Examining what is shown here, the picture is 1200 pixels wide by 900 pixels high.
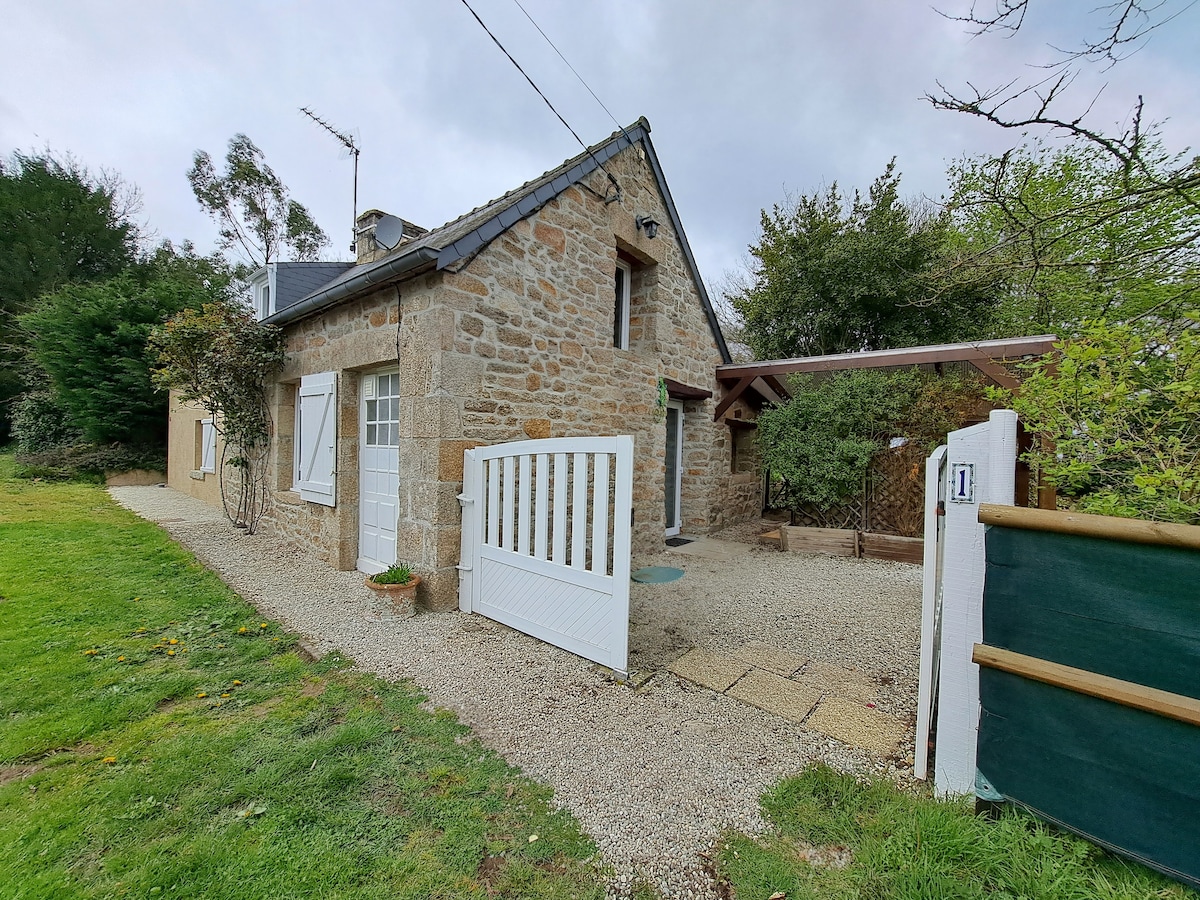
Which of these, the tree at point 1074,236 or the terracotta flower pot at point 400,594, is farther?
the terracotta flower pot at point 400,594

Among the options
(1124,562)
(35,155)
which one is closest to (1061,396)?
(1124,562)

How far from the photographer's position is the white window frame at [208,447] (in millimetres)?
10742

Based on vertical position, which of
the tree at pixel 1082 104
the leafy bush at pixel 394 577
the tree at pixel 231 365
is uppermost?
the tree at pixel 1082 104

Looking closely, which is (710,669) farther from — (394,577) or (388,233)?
(388,233)

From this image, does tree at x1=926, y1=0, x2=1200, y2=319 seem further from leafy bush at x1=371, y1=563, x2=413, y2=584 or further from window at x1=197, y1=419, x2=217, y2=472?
window at x1=197, y1=419, x2=217, y2=472

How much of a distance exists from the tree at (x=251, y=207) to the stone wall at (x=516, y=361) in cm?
1928

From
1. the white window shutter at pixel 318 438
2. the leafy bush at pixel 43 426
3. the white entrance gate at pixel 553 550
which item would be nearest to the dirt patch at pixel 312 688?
the white entrance gate at pixel 553 550

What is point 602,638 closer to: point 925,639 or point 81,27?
point 925,639

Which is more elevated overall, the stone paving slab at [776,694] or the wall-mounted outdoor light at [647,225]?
the wall-mounted outdoor light at [647,225]

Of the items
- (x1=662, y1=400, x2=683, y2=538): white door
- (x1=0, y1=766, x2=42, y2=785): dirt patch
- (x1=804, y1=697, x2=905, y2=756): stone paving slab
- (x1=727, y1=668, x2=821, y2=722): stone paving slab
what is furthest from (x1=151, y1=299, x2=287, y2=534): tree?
(x1=804, y1=697, x2=905, y2=756): stone paving slab

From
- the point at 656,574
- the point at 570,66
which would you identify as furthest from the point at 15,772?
the point at 570,66

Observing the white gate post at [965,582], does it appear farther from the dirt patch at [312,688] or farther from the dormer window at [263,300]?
the dormer window at [263,300]

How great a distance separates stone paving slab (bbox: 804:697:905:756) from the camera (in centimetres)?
248

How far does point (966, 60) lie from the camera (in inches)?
116
